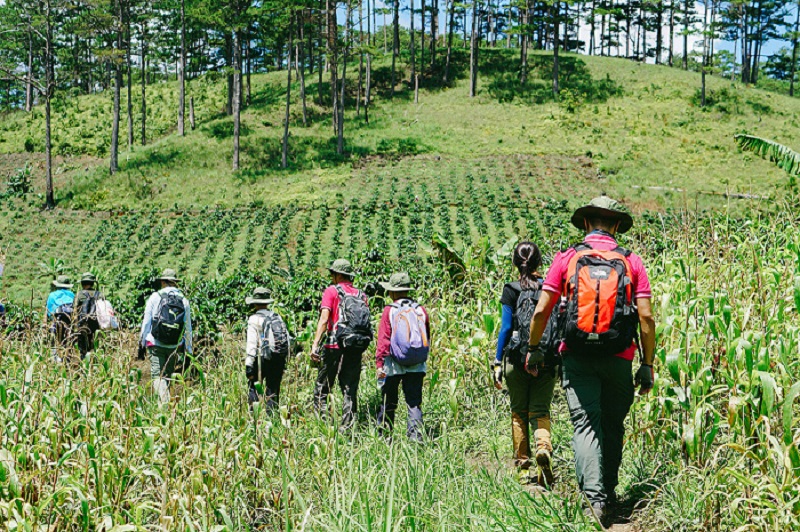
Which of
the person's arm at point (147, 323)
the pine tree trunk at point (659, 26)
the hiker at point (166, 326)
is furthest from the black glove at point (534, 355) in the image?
the pine tree trunk at point (659, 26)

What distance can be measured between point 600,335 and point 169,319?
404 cm

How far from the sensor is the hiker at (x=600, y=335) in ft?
10.8

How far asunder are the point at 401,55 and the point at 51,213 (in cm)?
3091

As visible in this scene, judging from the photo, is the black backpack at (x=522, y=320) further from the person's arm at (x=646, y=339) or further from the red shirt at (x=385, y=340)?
the red shirt at (x=385, y=340)

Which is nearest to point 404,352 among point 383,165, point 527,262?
point 527,262

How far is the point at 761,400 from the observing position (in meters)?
3.05

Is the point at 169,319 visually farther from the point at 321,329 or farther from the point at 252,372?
the point at 321,329

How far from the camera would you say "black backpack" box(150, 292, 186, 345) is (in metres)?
6.02

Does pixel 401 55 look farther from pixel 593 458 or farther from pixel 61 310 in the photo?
pixel 593 458

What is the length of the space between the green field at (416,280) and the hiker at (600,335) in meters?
0.18

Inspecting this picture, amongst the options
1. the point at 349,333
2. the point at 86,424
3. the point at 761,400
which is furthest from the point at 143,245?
the point at 761,400

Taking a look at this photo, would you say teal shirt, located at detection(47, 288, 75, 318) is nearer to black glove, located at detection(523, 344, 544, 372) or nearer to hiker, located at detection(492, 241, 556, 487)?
hiker, located at detection(492, 241, 556, 487)

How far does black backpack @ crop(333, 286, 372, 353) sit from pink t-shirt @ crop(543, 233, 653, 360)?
6.91 feet

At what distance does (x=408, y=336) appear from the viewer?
197 inches
